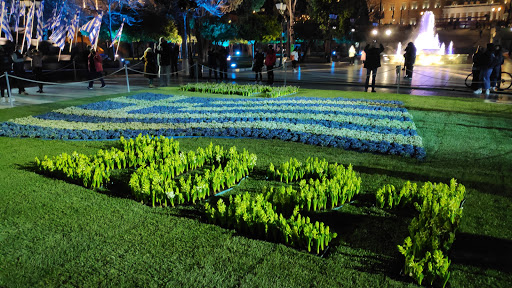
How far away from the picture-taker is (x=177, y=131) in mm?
8828

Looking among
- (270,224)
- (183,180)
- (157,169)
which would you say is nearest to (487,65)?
(157,169)

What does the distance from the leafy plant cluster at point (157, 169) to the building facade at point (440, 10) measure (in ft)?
232

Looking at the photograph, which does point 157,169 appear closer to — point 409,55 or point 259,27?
point 409,55

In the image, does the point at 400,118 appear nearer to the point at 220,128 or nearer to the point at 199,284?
the point at 220,128

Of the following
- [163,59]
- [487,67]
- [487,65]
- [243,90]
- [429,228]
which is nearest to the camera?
[429,228]

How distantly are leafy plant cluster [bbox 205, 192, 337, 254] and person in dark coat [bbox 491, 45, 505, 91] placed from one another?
13741 mm

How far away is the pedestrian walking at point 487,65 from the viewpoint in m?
13.8

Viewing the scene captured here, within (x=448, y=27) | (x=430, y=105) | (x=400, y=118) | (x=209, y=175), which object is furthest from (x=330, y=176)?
(x=448, y=27)

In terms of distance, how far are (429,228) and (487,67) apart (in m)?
12.8

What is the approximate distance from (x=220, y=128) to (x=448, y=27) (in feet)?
210

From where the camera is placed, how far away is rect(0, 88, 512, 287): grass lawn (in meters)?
3.32

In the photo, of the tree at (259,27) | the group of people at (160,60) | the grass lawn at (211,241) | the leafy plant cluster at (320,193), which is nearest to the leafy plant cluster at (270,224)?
the grass lawn at (211,241)

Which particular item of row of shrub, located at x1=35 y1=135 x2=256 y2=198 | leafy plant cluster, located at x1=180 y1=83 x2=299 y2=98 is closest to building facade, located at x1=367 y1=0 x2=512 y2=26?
leafy plant cluster, located at x1=180 y1=83 x2=299 y2=98

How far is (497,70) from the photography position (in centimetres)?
1509
